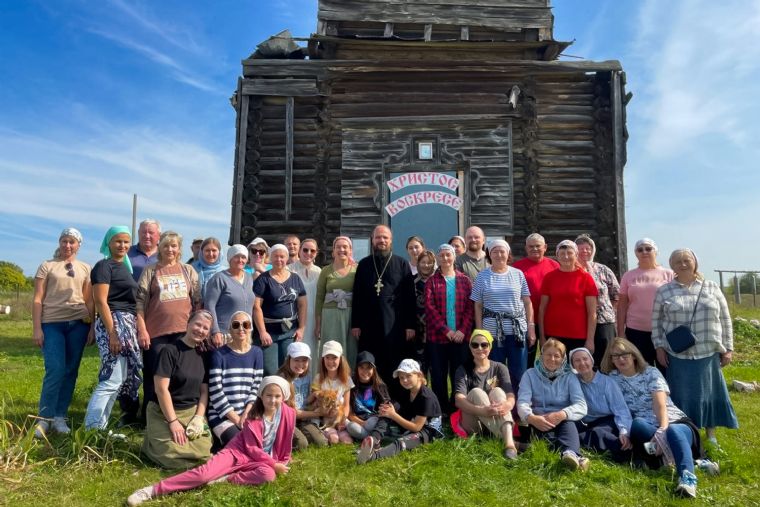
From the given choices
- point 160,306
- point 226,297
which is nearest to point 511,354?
point 226,297

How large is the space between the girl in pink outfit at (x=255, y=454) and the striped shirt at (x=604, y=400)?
2.50m

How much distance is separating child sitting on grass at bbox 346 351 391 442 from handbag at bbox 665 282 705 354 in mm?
2602

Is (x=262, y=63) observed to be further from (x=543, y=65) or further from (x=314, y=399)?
(x=314, y=399)

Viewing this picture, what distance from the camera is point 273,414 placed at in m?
4.21

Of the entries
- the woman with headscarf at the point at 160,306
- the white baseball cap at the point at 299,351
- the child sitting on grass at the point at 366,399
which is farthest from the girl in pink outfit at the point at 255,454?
the woman with headscarf at the point at 160,306

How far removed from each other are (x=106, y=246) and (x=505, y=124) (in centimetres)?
719

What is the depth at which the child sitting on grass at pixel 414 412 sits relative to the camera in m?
4.64

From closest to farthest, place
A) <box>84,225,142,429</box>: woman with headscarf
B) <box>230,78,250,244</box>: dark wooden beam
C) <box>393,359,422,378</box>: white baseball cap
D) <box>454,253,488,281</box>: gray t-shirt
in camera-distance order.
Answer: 1. <box>84,225,142,429</box>: woman with headscarf
2. <box>393,359,422,378</box>: white baseball cap
3. <box>454,253,488,281</box>: gray t-shirt
4. <box>230,78,250,244</box>: dark wooden beam

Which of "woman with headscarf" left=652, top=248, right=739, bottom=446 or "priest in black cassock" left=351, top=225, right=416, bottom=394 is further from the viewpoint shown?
"priest in black cassock" left=351, top=225, right=416, bottom=394

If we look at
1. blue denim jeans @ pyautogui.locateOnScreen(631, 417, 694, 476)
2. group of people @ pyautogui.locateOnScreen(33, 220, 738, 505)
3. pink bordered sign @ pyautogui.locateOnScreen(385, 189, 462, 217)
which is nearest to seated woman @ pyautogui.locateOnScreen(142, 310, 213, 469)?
group of people @ pyautogui.locateOnScreen(33, 220, 738, 505)

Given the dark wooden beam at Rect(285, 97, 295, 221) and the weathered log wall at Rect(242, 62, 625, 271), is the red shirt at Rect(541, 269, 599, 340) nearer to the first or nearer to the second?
the weathered log wall at Rect(242, 62, 625, 271)

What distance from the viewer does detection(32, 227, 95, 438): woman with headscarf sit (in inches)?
195

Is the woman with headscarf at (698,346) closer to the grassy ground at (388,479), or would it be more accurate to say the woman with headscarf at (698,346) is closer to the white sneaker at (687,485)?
the grassy ground at (388,479)

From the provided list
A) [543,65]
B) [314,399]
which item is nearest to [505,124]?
[543,65]
